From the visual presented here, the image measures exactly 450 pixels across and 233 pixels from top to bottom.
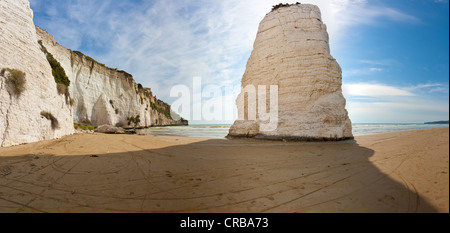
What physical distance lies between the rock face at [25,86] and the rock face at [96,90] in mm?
13913

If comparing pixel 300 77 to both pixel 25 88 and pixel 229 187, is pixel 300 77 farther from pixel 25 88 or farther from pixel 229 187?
pixel 25 88

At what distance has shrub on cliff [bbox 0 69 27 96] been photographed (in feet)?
23.4

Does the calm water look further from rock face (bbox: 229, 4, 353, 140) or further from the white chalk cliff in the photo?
the white chalk cliff

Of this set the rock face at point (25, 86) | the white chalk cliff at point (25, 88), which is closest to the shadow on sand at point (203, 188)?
the rock face at point (25, 86)

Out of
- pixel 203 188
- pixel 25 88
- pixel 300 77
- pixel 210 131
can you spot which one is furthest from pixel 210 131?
pixel 203 188

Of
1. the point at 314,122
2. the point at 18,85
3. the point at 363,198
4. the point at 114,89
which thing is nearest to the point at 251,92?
the point at 314,122

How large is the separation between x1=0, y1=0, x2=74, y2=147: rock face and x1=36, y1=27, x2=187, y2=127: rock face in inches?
548

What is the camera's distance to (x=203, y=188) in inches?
116

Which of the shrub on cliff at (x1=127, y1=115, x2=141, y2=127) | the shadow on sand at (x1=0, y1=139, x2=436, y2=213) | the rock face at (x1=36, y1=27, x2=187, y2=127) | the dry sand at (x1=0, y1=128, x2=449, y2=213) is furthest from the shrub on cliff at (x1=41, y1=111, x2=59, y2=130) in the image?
the shrub on cliff at (x1=127, y1=115, x2=141, y2=127)

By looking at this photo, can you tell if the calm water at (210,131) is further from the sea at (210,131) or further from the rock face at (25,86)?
the rock face at (25,86)

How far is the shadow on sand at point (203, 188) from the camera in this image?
7.45 ft

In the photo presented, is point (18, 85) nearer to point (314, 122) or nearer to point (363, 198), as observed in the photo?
point (363, 198)

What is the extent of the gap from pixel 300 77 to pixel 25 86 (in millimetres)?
13322
